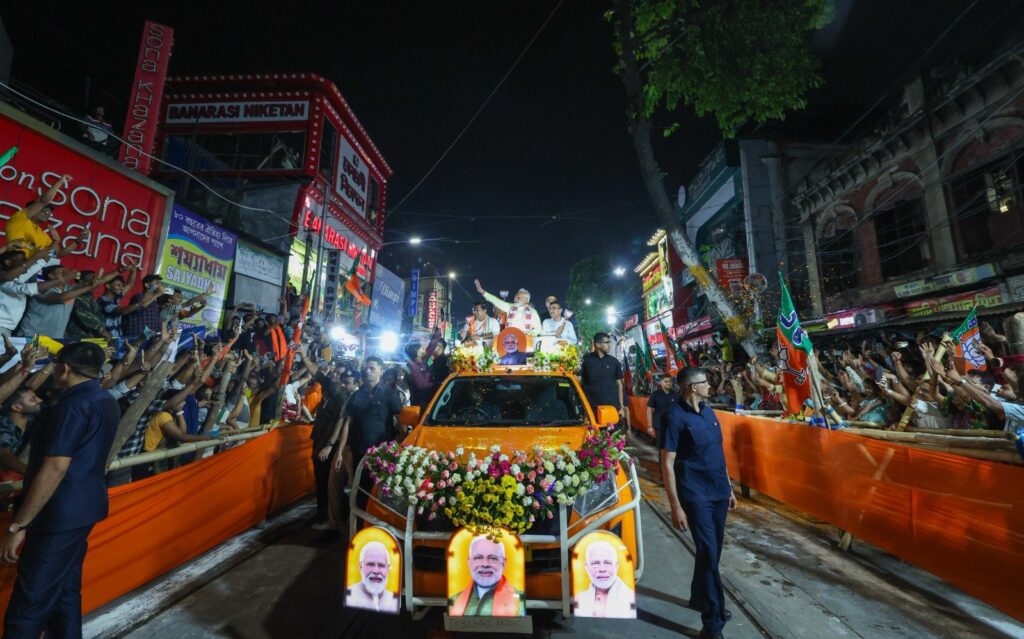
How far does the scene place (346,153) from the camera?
19031mm

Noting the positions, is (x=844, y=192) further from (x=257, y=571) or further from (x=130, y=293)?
(x=130, y=293)

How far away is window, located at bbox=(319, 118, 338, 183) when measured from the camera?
1781cm

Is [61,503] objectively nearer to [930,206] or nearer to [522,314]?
[522,314]

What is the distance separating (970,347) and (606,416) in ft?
19.4

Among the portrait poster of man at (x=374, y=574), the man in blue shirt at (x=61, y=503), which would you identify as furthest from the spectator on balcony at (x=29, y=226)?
the portrait poster of man at (x=374, y=574)

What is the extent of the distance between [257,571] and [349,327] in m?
15.6

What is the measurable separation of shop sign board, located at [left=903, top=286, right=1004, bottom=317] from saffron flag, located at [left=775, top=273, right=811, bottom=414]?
25.7 ft

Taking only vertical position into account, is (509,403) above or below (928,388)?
below

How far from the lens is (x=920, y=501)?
12.9ft

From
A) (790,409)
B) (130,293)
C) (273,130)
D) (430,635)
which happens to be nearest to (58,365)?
(430,635)

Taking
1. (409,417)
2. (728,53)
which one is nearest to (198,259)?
(409,417)

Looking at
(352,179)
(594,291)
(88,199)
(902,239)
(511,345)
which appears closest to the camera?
(511,345)

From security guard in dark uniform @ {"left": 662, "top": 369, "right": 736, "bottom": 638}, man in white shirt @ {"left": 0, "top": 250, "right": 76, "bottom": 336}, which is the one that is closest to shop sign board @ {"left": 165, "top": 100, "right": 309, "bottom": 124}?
man in white shirt @ {"left": 0, "top": 250, "right": 76, "bottom": 336}

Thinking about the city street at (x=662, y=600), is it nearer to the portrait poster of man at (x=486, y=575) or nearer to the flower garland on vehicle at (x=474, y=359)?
the portrait poster of man at (x=486, y=575)
